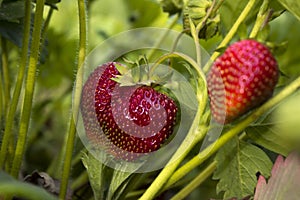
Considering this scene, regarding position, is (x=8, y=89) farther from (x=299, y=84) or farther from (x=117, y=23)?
(x=117, y=23)

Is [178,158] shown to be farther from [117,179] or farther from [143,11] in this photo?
[143,11]

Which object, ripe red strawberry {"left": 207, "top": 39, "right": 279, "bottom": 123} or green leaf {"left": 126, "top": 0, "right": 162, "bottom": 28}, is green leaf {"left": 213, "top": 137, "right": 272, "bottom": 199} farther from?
green leaf {"left": 126, "top": 0, "right": 162, "bottom": 28}

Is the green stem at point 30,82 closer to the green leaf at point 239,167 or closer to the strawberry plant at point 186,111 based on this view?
the strawberry plant at point 186,111

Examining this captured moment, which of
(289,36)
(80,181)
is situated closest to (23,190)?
(80,181)

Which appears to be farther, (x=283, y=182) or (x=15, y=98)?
(x=15, y=98)

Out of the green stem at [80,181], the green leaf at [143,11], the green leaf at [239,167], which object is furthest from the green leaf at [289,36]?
the green leaf at [239,167]

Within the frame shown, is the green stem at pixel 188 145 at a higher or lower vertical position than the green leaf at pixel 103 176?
higher

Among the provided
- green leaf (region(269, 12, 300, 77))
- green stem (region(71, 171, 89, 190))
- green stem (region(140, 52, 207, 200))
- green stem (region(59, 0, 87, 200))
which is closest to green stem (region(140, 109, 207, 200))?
green stem (region(140, 52, 207, 200))

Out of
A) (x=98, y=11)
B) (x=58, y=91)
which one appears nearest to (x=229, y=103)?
(x=58, y=91)
